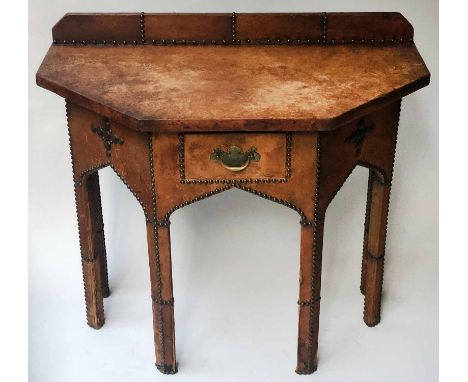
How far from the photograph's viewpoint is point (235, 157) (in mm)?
2467

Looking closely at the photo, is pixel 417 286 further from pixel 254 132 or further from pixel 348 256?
pixel 254 132

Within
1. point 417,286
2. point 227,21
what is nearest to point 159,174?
point 227,21

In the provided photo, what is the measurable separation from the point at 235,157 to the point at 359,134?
1.32 feet

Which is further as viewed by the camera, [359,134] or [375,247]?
[375,247]

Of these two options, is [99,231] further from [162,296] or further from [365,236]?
[365,236]

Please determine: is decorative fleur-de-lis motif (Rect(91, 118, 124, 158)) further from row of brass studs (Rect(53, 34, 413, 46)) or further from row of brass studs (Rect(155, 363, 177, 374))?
row of brass studs (Rect(155, 363, 177, 374))

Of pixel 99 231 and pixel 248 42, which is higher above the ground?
pixel 248 42

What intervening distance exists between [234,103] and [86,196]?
26.3 inches

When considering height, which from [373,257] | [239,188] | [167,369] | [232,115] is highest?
[232,115]

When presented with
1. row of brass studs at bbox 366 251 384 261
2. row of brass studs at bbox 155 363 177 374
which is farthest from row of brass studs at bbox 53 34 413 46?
row of brass studs at bbox 155 363 177 374

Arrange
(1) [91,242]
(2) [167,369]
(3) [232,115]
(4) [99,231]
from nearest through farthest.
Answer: (3) [232,115] < (2) [167,369] < (1) [91,242] < (4) [99,231]

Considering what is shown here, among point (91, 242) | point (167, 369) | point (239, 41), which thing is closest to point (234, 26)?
point (239, 41)

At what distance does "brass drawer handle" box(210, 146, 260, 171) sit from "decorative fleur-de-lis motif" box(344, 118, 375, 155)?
293 mm

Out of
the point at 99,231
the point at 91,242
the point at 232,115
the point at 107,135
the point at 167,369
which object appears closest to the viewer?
the point at 232,115
